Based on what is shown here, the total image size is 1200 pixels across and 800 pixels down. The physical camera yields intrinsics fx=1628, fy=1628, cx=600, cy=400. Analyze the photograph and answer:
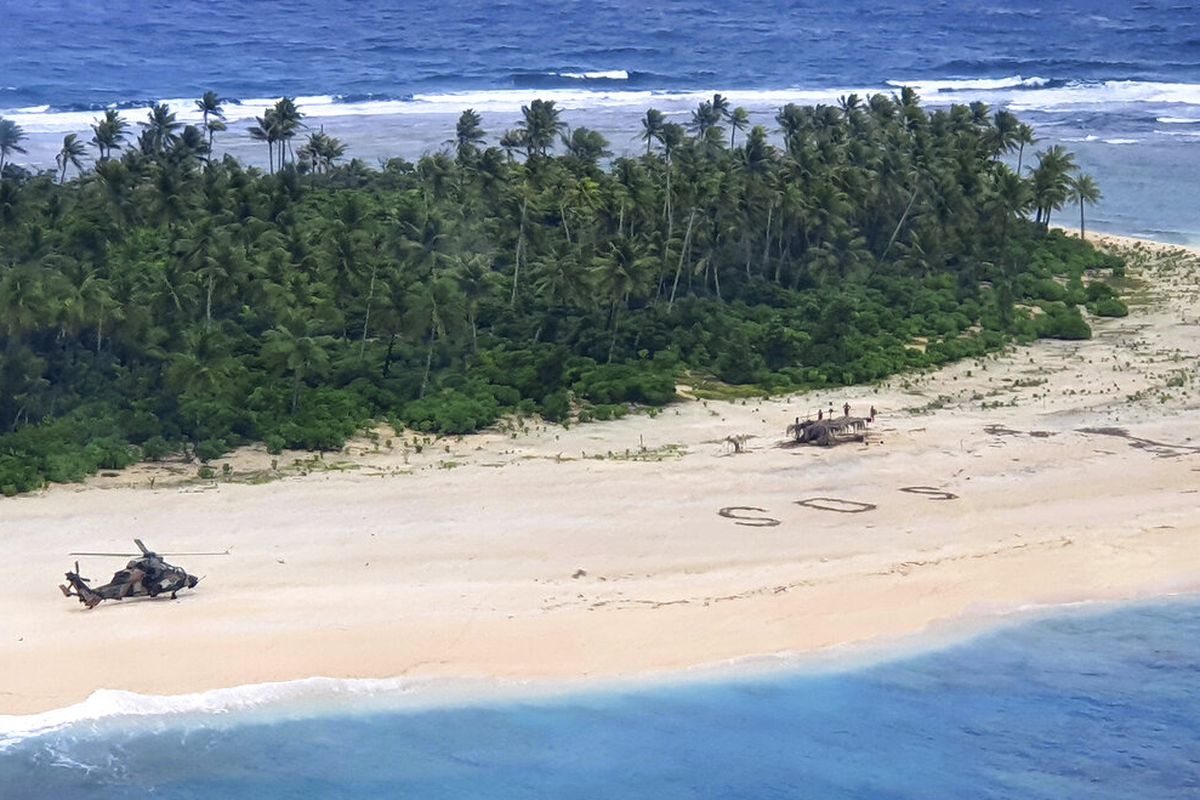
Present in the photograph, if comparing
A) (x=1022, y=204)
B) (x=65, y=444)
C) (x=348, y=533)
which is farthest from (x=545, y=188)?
(x=348, y=533)

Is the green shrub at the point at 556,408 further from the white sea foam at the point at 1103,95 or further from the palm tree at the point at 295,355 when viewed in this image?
the white sea foam at the point at 1103,95

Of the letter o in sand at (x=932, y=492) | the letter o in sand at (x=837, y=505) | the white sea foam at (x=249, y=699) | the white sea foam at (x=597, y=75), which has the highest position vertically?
the white sea foam at (x=597, y=75)

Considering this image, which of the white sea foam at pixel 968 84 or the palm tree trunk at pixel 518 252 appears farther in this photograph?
the white sea foam at pixel 968 84

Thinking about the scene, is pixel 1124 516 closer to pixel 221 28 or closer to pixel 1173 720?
pixel 1173 720

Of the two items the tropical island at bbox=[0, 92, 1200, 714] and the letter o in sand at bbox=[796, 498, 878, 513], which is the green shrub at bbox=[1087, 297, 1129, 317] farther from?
the letter o in sand at bbox=[796, 498, 878, 513]

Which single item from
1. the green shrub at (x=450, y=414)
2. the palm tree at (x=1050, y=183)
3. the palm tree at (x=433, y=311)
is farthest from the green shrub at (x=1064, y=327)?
the green shrub at (x=450, y=414)

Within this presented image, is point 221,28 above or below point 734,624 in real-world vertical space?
above
